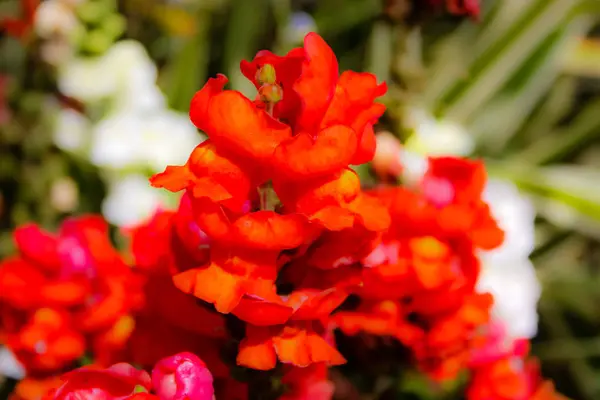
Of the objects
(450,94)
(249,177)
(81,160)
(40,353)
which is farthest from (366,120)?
(450,94)

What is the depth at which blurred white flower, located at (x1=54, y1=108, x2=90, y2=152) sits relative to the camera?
2.34ft

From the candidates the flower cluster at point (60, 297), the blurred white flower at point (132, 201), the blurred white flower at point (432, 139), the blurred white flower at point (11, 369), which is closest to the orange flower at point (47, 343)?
the flower cluster at point (60, 297)

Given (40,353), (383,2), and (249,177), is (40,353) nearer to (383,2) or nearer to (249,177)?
(249,177)

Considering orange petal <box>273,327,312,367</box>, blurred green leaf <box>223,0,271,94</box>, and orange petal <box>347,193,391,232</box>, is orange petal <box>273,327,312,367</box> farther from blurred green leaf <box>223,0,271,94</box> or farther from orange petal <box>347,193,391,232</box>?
blurred green leaf <box>223,0,271,94</box>

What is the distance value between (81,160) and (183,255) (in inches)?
19.9

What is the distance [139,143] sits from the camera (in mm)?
659

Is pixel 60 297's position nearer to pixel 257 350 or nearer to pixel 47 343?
pixel 47 343

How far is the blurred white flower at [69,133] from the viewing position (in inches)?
28.0

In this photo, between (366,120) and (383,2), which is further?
(383,2)

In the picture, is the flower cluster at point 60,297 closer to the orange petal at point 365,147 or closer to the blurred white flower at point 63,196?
the orange petal at point 365,147

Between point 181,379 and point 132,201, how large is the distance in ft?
1.38

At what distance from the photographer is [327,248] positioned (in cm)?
25

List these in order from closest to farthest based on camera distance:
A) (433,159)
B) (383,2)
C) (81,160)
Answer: (433,159) < (383,2) < (81,160)

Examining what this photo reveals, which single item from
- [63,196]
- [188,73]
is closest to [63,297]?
[63,196]
